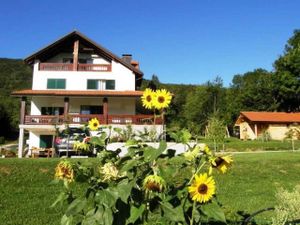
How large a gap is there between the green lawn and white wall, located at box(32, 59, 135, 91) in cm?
1786

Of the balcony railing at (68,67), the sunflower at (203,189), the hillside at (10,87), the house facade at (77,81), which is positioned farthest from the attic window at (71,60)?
the sunflower at (203,189)

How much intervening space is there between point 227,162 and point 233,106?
57762 mm

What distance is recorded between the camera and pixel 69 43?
31.8 meters

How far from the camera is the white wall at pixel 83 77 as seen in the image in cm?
3106

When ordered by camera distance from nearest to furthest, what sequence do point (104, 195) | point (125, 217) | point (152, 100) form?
point (104, 195)
point (125, 217)
point (152, 100)

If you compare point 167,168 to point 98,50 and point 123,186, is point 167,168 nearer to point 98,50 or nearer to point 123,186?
point 123,186

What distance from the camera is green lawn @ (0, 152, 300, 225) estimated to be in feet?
23.9

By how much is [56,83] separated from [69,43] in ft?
11.1

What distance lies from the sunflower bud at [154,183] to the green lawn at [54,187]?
3769 millimetres

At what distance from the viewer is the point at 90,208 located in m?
2.67

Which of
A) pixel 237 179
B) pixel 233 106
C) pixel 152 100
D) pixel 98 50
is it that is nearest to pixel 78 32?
pixel 98 50

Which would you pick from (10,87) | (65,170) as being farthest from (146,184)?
(10,87)

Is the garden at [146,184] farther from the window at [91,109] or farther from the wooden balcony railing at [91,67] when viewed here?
the window at [91,109]

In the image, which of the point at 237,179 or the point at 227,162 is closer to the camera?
the point at 227,162
